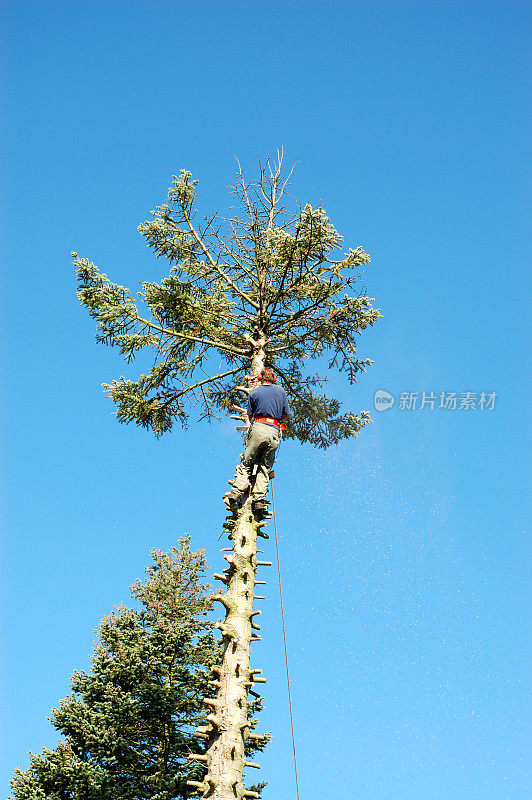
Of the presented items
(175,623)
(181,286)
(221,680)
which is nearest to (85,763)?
(175,623)

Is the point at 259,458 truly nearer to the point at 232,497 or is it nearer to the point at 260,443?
the point at 260,443

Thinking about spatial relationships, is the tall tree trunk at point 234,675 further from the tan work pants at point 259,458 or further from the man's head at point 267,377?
the man's head at point 267,377

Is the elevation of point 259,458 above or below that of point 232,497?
above

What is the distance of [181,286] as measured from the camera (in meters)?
9.91

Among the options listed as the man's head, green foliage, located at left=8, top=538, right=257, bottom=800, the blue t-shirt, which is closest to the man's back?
the blue t-shirt

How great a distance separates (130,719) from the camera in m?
12.4

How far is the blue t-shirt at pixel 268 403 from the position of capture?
8148 millimetres

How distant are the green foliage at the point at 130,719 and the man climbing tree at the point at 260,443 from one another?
445 cm

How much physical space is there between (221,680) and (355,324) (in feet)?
20.1

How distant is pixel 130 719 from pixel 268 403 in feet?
25.7

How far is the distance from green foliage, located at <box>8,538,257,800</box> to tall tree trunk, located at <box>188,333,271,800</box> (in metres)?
4.31

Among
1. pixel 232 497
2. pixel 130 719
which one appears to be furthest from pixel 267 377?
pixel 130 719

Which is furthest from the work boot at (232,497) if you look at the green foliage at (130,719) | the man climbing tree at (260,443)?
the green foliage at (130,719)

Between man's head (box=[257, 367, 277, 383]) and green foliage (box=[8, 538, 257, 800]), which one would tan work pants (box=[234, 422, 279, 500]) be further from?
green foliage (box=[8, 538, 257, 800])
